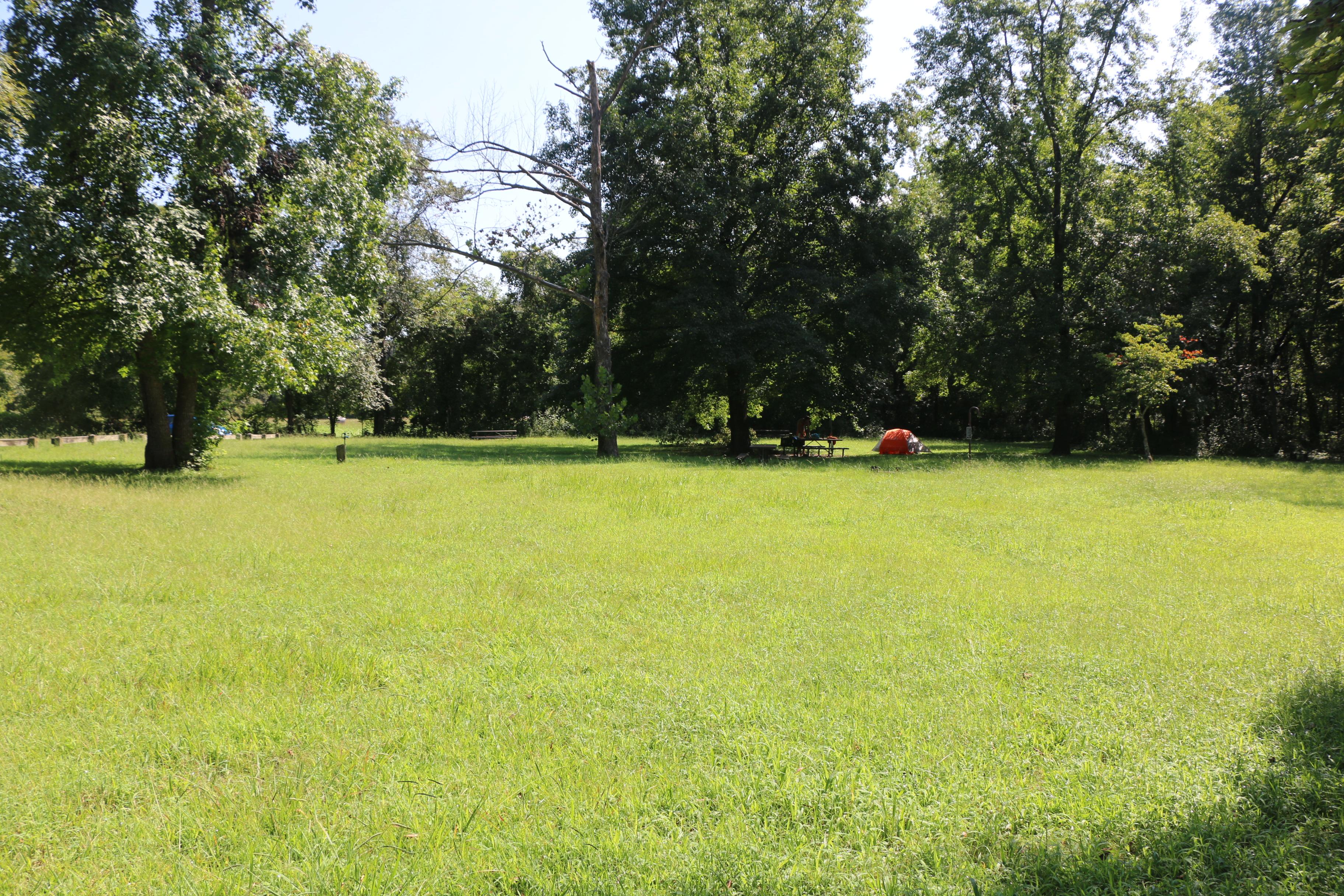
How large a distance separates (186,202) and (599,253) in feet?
38.3

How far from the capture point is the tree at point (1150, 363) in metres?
22.6

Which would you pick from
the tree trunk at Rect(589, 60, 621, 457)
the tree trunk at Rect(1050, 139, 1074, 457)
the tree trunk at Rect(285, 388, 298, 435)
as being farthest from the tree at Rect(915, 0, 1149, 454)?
the tree trunk at Rect(285, 388, 298, 435)

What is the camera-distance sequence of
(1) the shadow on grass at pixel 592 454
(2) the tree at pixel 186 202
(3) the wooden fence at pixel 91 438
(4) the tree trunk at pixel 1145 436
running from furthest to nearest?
(3) the wooden fence at pixel 91 438 < (4) the tree trunk at pixel 1145 436 < (1) the shadow on grass at pixel 592 454 < (2) the tree at pixel 186 202

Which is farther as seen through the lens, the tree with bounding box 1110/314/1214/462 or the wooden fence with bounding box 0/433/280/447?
the wooden fence with bounding box 0/433/280/447

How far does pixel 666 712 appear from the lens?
4.32 m

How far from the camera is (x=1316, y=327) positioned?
26.6m

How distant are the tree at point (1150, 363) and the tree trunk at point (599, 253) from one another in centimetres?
1599

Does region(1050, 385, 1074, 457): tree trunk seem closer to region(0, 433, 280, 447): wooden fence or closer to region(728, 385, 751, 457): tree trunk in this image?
region(728, 385, 751, 457): tree trunk

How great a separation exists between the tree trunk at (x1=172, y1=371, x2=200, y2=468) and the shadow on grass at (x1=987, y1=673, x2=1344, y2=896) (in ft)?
61.8

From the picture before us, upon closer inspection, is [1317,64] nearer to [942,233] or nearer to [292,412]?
[942,233]

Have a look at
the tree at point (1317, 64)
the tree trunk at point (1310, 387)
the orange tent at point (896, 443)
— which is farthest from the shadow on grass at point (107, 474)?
the tree trunk at point (1310, 387)

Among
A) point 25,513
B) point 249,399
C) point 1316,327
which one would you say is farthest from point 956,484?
point 249,399

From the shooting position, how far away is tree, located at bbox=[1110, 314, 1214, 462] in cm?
2259

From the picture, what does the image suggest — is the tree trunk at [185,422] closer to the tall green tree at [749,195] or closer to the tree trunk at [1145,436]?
the tall green tree at [749,195]
